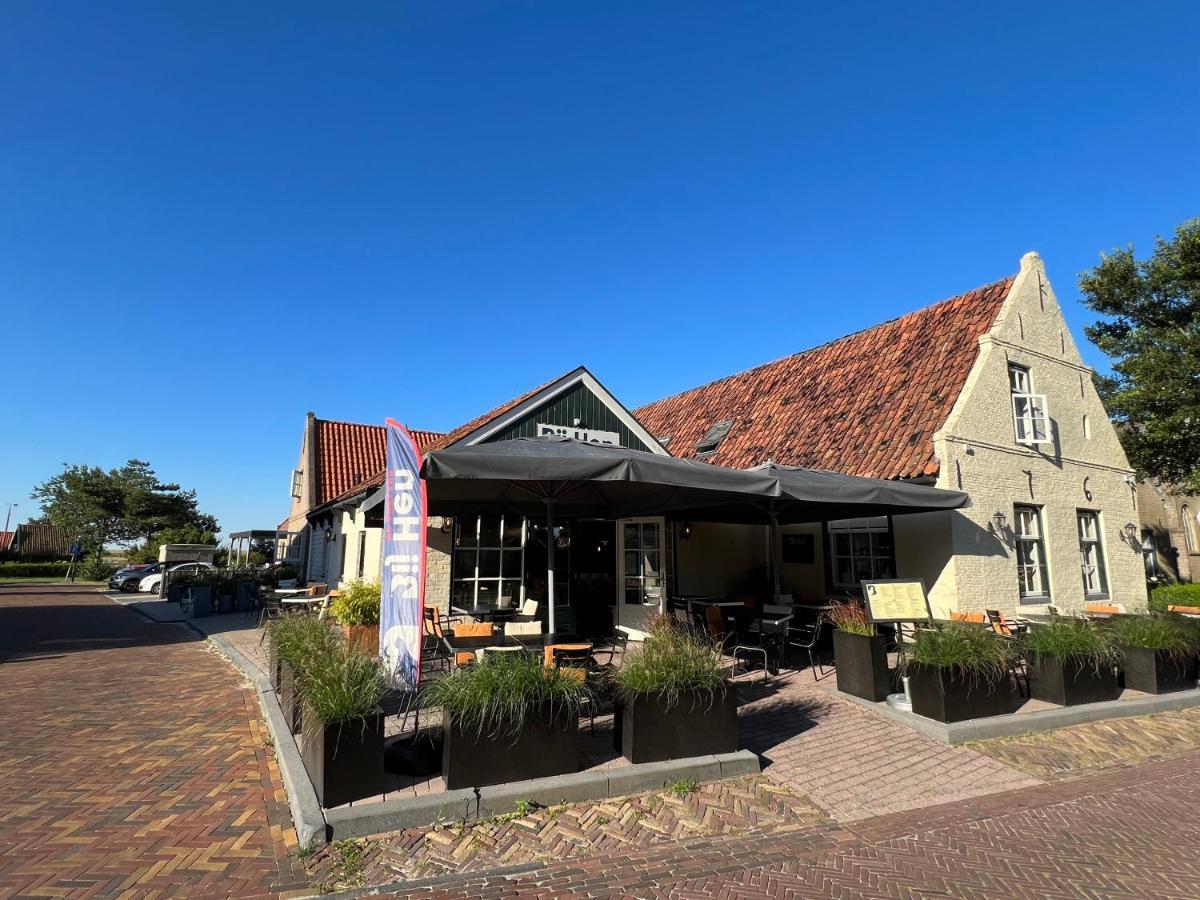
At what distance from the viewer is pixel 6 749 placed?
560 cm

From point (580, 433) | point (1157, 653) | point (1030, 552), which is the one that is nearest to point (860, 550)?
point (1030, 552)

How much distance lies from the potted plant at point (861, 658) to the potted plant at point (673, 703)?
104 inches

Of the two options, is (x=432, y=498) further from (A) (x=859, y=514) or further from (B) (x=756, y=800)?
(A) (x=859, y=514)

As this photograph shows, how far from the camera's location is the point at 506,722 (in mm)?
4508

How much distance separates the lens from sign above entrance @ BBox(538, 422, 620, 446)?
39.7 feet

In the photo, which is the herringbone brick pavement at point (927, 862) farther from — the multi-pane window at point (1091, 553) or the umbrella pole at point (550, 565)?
the multi-pane window at point (1091, 553)

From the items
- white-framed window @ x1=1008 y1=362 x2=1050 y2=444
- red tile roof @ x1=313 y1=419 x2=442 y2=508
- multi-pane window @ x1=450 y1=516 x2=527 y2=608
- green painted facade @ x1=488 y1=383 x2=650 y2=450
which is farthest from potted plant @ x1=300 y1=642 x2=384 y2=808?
red tile roof @ x1=313 y1=419 x2=442 y2=508

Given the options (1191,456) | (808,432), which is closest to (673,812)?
(808,432)

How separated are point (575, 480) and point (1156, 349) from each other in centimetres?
2099

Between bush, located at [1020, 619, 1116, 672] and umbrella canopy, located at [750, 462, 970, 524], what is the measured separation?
6.43ft

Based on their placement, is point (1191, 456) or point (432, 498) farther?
point (1191, 456)

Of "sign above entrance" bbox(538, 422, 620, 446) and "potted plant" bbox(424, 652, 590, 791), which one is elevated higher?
"sign above entrance" bbox(538, 422, 620, 446)

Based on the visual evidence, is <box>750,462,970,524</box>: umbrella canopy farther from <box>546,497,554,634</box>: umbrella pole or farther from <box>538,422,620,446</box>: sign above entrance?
<box>538,422,620,446</box>: sign above entrance

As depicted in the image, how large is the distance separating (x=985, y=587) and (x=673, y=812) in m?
9.03
